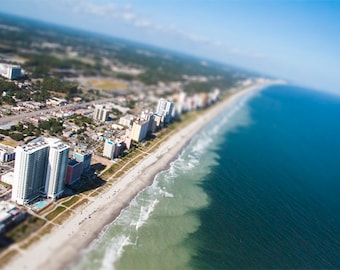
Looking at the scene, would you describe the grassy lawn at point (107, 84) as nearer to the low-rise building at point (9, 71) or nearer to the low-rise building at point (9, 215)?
the low-rise building at point (9, 71)

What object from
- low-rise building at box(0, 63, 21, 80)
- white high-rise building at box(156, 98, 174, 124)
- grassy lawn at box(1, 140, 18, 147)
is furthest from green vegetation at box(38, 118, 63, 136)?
low-rise building at box(0, 63, 21, 80)

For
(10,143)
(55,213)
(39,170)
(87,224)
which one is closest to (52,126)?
(10,143)

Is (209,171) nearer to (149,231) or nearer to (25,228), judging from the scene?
(149,231)

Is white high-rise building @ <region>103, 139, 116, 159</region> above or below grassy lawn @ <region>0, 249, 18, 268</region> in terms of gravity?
above

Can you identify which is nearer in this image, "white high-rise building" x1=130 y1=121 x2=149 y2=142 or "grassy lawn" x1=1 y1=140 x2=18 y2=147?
"grassy lawn" x1=1 y1=140 x2=18 y2=147

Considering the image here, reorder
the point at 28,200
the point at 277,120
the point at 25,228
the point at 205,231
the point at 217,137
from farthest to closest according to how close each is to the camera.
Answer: the point at 277,120, the point at 217,137, the point at 205,231, the point at 28,200, the point at 25,228

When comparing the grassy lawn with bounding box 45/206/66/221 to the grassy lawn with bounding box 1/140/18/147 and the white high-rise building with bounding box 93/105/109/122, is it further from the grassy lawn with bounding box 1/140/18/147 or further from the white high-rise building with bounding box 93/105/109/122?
the white high-rise building with bounding box 93/105/109/122

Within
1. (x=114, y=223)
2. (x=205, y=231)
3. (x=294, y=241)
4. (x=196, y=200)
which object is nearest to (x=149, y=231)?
(x=114, y=223)
